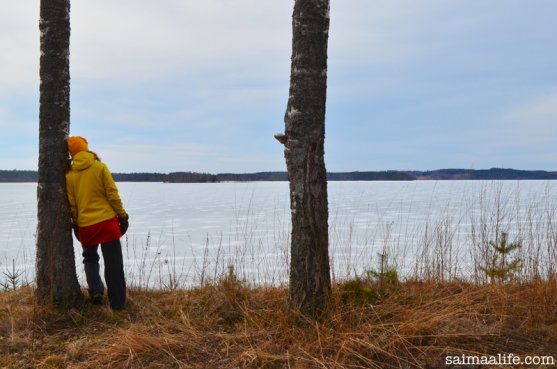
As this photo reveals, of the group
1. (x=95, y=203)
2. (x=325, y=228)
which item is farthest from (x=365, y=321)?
(x=95, y=203)

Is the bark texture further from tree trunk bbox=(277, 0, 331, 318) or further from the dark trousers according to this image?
the dark trousers

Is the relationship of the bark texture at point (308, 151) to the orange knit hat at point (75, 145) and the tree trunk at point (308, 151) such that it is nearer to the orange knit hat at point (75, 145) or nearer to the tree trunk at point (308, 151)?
the tree trunk at point (308, 151)

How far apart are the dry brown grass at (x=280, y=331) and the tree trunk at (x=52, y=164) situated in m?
0.31

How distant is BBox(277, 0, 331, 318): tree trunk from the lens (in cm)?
401

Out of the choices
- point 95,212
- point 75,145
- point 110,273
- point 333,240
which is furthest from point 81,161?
point 333,240

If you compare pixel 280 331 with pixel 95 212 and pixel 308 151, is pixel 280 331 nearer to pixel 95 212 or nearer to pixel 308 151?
pixel 308 151

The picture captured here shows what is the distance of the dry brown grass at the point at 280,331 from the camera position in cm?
368

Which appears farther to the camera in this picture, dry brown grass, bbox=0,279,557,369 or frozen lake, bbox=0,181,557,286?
frozen lake, bbox=0,181,557,286

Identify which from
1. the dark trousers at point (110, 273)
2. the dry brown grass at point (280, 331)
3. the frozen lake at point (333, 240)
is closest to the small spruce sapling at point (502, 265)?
the frozen lake at point (333, 240)

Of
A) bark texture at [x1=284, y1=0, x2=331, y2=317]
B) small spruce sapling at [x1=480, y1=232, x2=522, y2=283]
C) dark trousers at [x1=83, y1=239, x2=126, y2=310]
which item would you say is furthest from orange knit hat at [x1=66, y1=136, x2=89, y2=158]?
small spruce sapling at [x1=480, y1=232, x2=522, y2=283]

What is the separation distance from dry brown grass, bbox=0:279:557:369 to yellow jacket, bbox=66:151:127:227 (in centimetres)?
97

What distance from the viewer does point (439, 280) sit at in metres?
5.77

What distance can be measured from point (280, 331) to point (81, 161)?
2.67 metres

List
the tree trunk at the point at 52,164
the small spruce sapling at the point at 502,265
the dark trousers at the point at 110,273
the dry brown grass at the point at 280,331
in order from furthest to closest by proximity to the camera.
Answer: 1. the small spruce sapling at the point at 502,265
2. the dark trousers at the point at 110,273
3. the tree trunk at the point at 52,164
4. the dry brown grass at the point at 280,331
